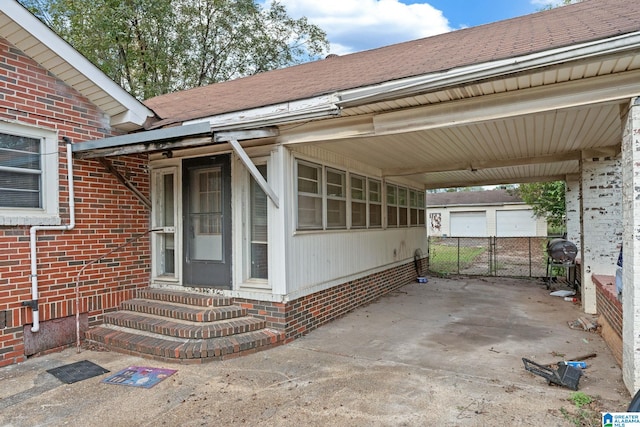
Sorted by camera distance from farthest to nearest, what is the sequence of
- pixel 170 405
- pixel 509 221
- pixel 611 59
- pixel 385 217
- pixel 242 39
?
pixel 509 221 < pixel 242 39 < pixel 385 217 < pixel 170 405 < pixel 611 59

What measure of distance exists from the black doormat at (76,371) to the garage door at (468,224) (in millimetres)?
26270

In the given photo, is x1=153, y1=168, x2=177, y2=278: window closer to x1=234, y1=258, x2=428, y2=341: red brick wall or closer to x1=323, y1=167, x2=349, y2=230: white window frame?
x1=234, y1=258, x2=428, y2=341: red brick wall

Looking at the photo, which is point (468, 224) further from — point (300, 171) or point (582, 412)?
point (582, 412)

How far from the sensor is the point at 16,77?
450 centimetres

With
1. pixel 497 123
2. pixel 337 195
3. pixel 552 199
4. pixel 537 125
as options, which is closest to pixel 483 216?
pixel 552 199

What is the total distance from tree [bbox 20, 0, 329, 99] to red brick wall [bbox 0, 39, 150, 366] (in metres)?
7.49

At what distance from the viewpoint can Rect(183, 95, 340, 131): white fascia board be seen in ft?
13.9

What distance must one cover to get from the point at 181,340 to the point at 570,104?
479cm

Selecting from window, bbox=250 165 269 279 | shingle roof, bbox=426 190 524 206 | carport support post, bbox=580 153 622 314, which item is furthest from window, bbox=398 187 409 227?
shingle roof, bbox=426 190 524 206

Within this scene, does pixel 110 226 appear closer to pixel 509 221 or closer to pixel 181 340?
pixel 181 340

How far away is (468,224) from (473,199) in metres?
1.91

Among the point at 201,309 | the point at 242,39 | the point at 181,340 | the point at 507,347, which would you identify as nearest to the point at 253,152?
the point at 201,309

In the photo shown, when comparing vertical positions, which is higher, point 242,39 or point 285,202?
point 242,39

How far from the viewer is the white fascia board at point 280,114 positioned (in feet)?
13.9
